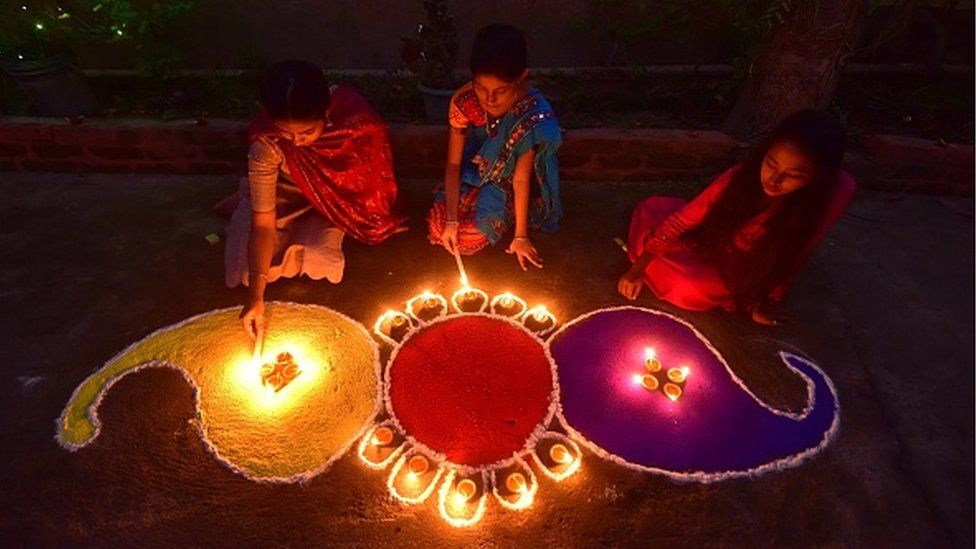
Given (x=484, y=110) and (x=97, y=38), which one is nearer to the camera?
(x=484, y=110)

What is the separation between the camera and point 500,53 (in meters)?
2.49

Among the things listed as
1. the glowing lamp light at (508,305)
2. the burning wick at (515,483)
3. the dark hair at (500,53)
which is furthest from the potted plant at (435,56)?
the burning wick at (515,483)

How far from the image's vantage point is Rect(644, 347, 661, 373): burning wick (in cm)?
275

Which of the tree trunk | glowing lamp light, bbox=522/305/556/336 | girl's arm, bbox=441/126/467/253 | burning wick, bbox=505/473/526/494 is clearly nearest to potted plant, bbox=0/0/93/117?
girl's arm, bbox=441/126/467/253

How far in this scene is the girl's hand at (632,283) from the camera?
3.16 metres

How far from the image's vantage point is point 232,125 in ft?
14.0

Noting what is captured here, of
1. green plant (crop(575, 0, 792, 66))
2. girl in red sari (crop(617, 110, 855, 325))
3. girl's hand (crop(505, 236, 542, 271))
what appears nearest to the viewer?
girl in red sari (crop(617, 110, 855, 325))

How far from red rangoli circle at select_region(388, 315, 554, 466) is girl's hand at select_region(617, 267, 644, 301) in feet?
2.31

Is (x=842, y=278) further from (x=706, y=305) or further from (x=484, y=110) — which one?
(x=484, y=110)

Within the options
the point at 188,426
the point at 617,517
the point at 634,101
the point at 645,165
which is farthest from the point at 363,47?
the point at 617,517

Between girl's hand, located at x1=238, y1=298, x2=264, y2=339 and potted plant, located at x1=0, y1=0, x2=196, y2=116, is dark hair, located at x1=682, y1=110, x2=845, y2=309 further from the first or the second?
potted plant, located at x1=0, y1=0, x2=196, y2=116

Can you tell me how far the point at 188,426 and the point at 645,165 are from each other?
12.1ft

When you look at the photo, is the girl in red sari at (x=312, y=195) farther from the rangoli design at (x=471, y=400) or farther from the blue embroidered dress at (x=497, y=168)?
the blue embroidered dress at (x=497, y=168)

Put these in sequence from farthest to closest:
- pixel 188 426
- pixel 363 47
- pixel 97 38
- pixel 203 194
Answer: pixel 363 47
pixel 97 38
pixel 203 194
pixel 188 426
